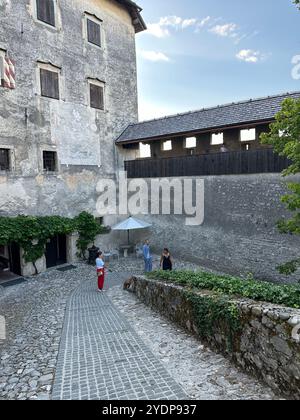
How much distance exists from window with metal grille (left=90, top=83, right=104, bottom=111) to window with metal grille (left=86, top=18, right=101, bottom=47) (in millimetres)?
2422

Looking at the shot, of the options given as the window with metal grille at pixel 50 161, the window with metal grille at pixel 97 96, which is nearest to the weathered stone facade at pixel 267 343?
the window with metal grille at pixel 50 161

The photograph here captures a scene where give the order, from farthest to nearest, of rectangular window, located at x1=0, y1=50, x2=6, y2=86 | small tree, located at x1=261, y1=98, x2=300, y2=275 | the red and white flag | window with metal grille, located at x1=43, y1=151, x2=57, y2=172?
1. window with metal grille, located at x1=43, y1=151, x2=57, y2=172
2. the red and white flag
3. rectangular window, located at x1=0, y1=50, x2=6, y2=86
4. small tree, located at x1=261, y1=98, x2=300, y2=275

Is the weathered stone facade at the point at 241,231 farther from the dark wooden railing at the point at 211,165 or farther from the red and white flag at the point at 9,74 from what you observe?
the red and white flag at the point at 9,74

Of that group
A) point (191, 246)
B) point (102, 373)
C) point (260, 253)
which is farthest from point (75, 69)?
point (102, 373)

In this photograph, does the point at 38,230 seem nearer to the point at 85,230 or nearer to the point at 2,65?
the point at 85,230

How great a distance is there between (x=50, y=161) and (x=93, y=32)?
26.1ft

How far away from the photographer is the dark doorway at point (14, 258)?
44.1 feet

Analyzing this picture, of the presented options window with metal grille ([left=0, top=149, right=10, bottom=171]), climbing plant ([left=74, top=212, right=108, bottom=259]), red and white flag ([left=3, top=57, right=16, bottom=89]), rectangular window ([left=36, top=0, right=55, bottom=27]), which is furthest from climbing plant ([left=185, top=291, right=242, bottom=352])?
rectangular window ([left=36, top=0, right=55, bottom=27])

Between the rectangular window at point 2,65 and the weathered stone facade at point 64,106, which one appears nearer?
the rectangular window at point 2,65

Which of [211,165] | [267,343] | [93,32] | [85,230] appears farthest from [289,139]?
[93,32]

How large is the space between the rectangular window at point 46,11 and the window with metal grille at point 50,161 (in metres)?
6.33

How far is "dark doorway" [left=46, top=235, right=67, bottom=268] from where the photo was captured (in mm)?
14719

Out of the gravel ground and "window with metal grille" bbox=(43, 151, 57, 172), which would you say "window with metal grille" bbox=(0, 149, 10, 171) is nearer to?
"window with metal grille" bbox=(43, 151, 57, 172)

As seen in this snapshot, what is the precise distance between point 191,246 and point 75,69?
1129 centimetres
